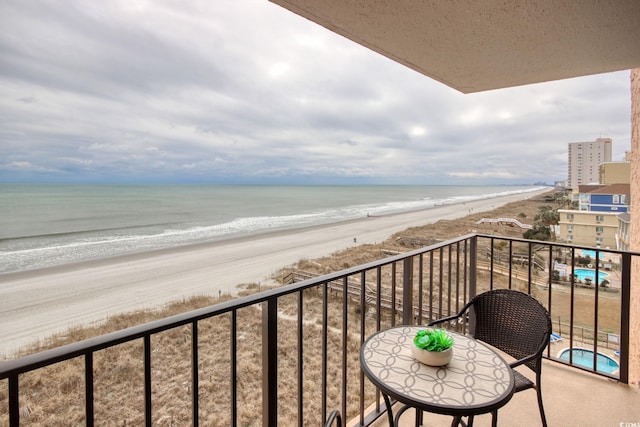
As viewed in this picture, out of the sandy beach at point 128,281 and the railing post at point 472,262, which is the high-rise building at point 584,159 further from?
the sandy beach at point 128,281

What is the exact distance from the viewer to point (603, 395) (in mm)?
1935

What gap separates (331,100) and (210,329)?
13238 mm

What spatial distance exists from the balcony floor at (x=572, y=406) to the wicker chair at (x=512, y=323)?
0.31 m

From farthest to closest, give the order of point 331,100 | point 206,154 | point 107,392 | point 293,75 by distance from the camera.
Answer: point 206,154 < point 331,100 < point 293,75 < point 107,392

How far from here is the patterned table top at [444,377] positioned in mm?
945

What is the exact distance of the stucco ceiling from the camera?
4.29 feet

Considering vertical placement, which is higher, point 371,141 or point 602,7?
point 371,141

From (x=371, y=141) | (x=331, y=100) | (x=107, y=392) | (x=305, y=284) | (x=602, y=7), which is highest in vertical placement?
(x=371, y=141)

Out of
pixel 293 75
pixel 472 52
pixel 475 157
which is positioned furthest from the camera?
pixel 475 157

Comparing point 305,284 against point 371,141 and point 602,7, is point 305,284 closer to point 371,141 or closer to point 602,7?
point 602,7

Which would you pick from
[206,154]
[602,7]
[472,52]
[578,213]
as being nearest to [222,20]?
[472,52]

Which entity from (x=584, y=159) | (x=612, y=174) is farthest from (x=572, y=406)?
(x=584, y=159)

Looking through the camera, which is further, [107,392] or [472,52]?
[107,392]

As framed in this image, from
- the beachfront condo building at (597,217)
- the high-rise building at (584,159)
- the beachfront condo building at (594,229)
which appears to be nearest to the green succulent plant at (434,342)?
the beachfront condo building at (597,217)
